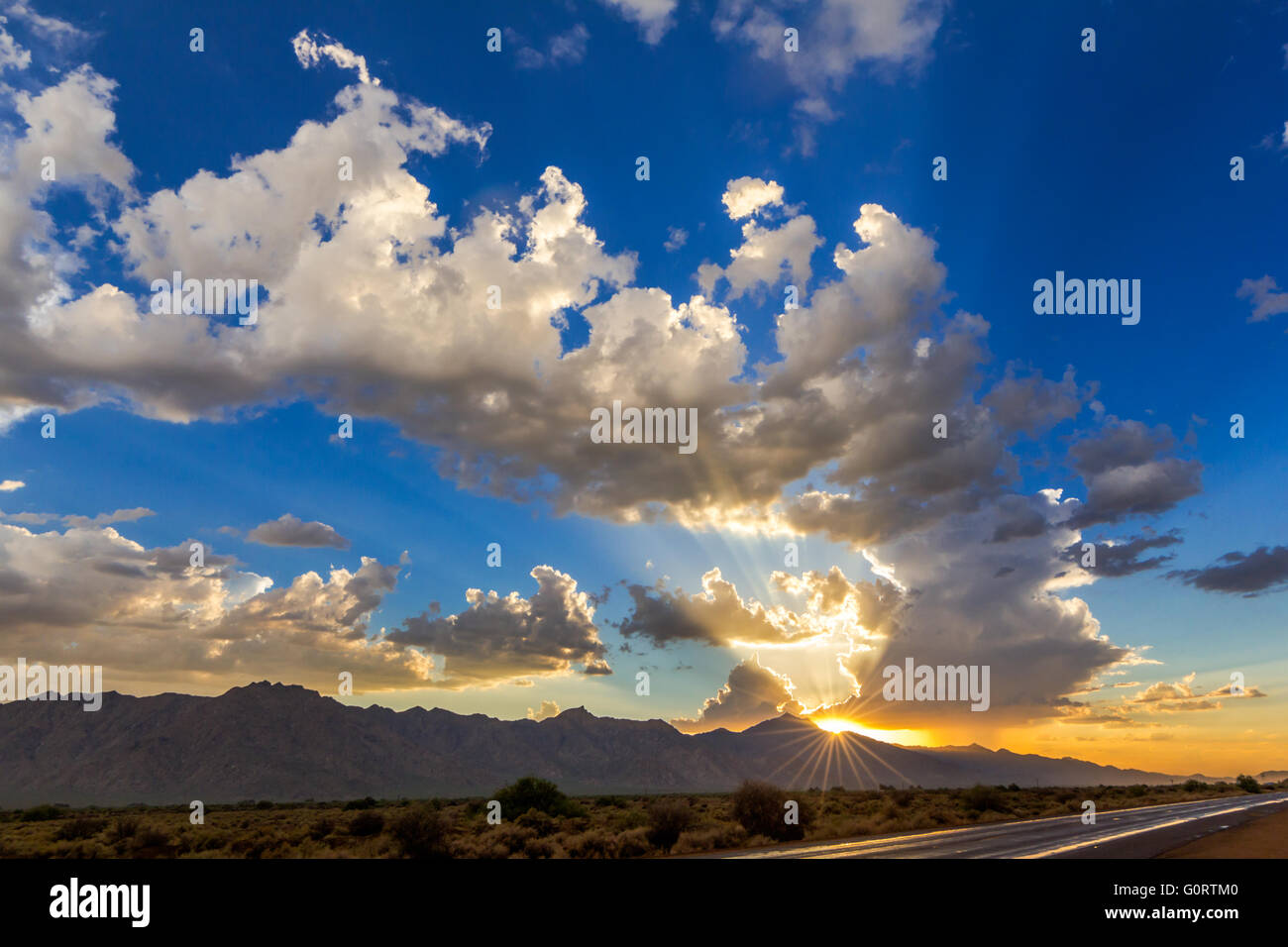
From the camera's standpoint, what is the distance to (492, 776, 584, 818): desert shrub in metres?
51.3

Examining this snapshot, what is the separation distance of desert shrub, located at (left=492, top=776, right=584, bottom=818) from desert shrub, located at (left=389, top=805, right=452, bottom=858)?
18.6m

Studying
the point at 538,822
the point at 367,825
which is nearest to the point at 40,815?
the point at 367,825

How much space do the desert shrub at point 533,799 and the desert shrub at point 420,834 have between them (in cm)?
1857

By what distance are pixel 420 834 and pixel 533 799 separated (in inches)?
879

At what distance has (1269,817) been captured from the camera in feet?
141

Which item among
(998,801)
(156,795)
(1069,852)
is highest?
(1069,852)

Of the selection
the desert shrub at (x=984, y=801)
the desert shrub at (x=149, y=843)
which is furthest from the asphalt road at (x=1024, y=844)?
the desert shrub at (x=149, y=843)

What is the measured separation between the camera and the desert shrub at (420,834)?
1206 inches

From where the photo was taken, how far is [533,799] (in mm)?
52750

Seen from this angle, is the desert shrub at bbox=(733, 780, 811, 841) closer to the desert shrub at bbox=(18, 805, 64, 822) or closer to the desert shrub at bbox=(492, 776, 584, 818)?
the desert shrub at bbox=(492, 776, 584, 818)
